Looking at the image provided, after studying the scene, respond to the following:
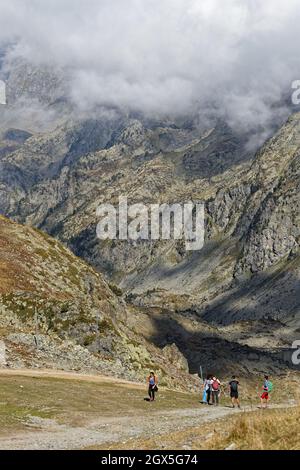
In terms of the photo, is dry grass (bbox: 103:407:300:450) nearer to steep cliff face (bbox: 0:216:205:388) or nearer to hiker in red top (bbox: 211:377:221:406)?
hiker in red top (bbox: 211:377:221:406)

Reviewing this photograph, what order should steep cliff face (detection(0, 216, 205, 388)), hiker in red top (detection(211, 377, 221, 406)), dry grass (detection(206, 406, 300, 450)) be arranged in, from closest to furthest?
dry grass (detection(206, 406, 300, 450)), hiker in red top (detection(211, 377, 221, 406)), steep cliff face (detection(0, 216, 205, 388))

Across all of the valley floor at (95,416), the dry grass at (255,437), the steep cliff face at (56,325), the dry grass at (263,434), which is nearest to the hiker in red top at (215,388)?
the valley floor at (95,416)

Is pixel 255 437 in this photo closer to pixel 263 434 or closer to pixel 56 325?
pixel 263 434

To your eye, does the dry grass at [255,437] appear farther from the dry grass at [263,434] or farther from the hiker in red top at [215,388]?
the hiker in red top at [215,388]

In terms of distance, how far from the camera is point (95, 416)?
123 ft

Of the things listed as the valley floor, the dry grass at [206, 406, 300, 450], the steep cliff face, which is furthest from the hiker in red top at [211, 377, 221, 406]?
the dry grass at [206, 406, 300, 450]

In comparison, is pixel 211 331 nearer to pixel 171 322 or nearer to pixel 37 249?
pixel 171 322

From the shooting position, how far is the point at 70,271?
331 feet

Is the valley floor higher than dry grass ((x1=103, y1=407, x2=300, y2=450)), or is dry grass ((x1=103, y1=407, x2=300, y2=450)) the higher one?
dry grass ((x1=103, y1=407, x2=300, y2=450))

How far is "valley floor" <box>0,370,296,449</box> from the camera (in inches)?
926

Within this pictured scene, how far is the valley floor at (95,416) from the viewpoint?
77.2ft
